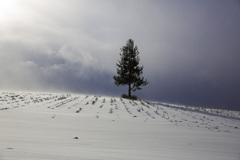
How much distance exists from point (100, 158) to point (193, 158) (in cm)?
114

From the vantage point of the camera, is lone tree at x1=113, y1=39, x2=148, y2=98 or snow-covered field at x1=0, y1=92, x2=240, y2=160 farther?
lone tree at x1=113, y1=39, x2=148, y2=98

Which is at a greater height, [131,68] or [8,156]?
[131,68]

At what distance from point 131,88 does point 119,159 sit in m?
26.1

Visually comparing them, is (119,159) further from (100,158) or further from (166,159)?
(166,159)

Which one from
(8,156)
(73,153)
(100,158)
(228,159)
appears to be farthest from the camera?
(228,159)

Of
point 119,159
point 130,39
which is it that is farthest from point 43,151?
point 130,39

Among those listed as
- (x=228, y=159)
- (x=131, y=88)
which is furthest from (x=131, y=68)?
(x=228, y=159)

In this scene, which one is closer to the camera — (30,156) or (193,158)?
(30,156)

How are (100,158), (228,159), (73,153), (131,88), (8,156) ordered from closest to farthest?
(8,156)
(100,158)
(73,153)
(228,159)
(131,88)

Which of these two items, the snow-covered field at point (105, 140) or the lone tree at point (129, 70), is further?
the lone tree at point (129, 70)

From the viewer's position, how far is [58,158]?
2.00 meters

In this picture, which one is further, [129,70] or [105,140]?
[129,70]

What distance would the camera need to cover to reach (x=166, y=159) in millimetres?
2350

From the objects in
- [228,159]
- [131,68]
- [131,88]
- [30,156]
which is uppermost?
[131,68]
